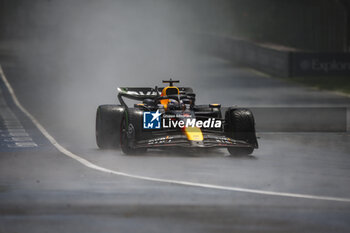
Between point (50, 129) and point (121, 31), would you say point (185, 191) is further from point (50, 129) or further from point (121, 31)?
point (121, 31)

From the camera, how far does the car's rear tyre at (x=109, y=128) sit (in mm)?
18172

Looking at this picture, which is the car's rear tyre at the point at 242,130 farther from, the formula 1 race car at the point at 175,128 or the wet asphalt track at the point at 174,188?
the wet asphalt track at the point at 174,188

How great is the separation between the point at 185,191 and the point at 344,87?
27070mm

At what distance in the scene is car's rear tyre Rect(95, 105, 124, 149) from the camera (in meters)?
18.2

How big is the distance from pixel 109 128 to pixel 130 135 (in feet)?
4.61

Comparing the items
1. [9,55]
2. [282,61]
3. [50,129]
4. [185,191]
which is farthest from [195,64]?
[185,191]

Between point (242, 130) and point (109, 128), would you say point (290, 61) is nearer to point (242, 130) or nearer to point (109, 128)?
point (109, 128)

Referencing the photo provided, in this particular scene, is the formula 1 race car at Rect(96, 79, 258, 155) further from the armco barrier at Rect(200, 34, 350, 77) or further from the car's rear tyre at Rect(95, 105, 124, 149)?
the armco barrier at Rect(200, 34, 350, 77)

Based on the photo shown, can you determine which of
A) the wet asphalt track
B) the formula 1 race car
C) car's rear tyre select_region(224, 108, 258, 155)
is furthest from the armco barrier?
car's rear tyre select_region(224, 108, 258, 155)

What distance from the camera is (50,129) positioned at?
2255 centimetres

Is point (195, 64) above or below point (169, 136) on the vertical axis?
below

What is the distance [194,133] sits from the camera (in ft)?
54.7

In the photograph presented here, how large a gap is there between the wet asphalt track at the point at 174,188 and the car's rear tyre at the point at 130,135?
0.93 feet

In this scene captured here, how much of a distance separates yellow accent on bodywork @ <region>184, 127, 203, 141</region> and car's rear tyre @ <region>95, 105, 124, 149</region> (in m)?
1.84
